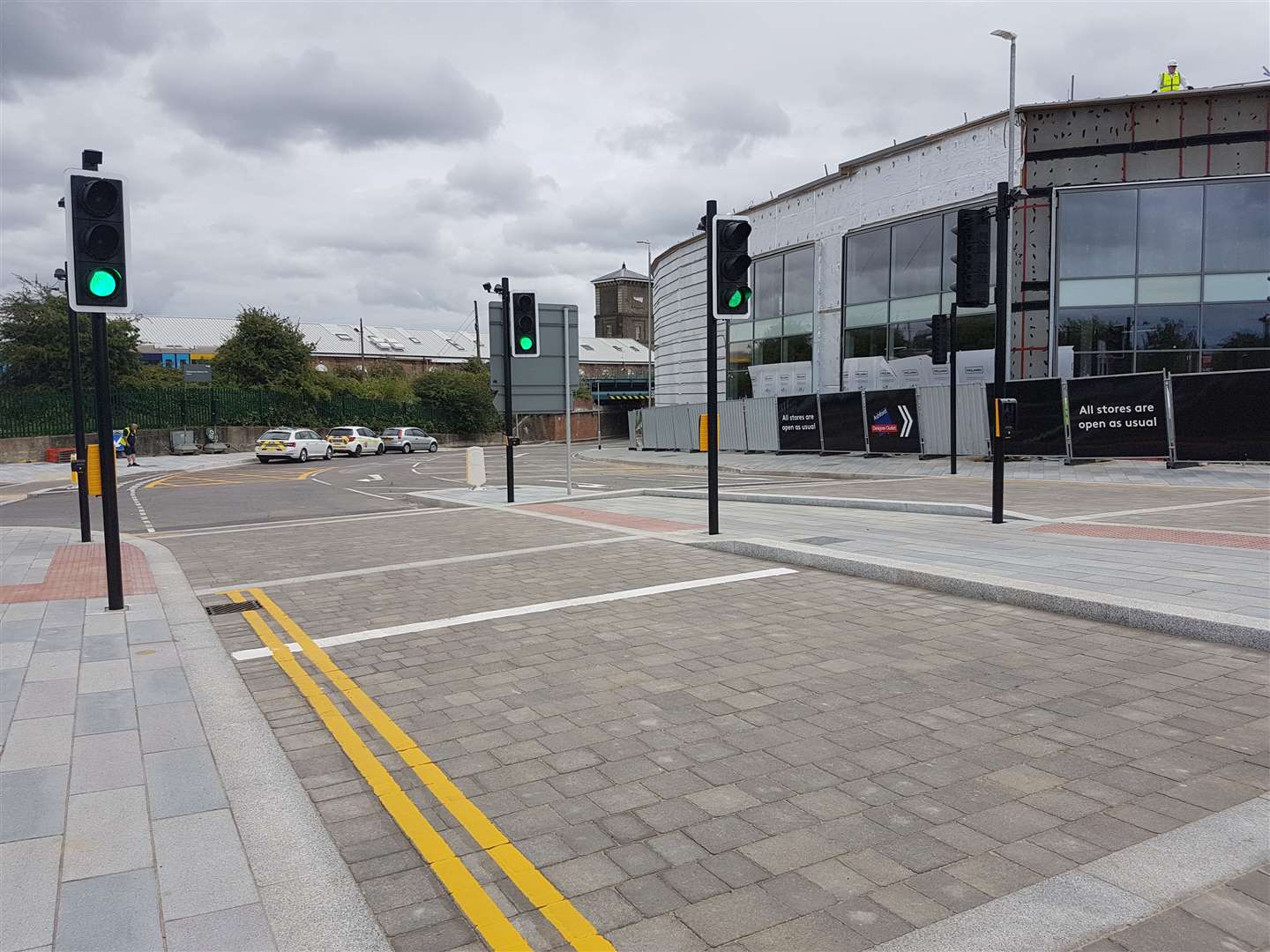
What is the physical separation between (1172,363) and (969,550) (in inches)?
850

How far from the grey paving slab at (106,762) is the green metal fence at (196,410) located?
3456cm

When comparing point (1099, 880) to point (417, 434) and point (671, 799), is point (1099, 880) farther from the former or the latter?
point (417, 434)

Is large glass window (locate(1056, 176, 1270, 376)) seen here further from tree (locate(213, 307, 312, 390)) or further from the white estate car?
tree (locate(213, 307, 312, 390))

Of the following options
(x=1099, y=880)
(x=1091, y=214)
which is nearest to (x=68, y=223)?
(x=1099, y=880)

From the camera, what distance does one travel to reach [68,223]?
6777 millimetres

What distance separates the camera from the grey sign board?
17.4 metres

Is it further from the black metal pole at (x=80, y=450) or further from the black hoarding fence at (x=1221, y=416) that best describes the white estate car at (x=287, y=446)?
the black hoarding fence at (x=1221, y=416)

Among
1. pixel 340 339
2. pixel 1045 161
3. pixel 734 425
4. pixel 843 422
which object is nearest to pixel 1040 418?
pixel 843 422

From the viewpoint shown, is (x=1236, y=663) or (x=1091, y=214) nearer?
(x=1236, y=663)

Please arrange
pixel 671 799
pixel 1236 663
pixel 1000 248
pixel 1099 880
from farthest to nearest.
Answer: pixel 1000 248 < pixel 1236 663 < pixel 671 799 < pixel 1099 880

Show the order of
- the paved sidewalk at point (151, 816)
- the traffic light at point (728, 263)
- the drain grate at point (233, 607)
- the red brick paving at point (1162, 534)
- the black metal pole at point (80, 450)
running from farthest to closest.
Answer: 1. the black metal pole at point (80, 450)
2. the traffic light at point (728, 263)
3. the red brick paving at point (1162, 534)
4. the drain grate at point (233, 607)
5. the paved sidewalk at point (151, 816)

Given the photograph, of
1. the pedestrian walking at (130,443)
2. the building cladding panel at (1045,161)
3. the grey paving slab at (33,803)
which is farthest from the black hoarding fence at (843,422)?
the pedestrian walking at (130,443)

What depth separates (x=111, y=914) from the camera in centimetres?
284

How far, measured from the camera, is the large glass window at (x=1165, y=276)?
84.0 feet
